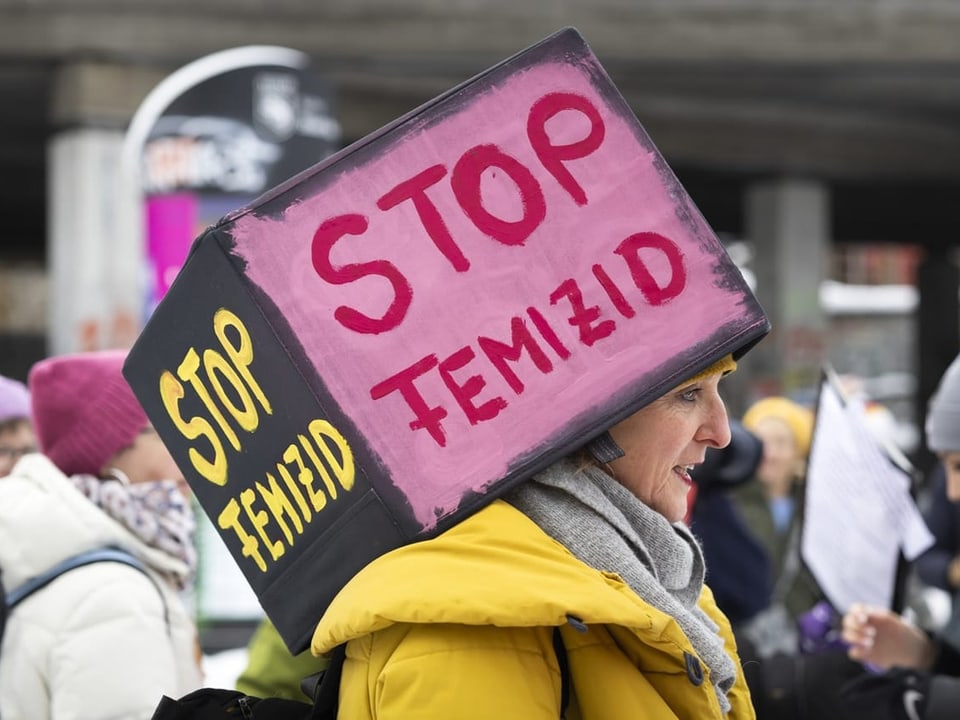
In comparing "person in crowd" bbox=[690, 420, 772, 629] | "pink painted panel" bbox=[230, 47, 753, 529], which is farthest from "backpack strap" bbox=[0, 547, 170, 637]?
"person in crowd" bbox=[690, 420, 772, 629]

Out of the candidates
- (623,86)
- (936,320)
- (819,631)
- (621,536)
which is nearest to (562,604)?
(621,536)

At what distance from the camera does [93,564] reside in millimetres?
2682

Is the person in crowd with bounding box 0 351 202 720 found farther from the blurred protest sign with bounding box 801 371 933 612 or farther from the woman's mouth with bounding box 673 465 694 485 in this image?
the blurred protest sign with bounding box 801 371 933 612

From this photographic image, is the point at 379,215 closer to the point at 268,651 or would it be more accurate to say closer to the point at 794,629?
the point at 268,651

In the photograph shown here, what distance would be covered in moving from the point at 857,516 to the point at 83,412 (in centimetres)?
192

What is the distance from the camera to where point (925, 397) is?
993 inches

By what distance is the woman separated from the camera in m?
1.70

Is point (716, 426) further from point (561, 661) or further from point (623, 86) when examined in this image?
point (623, 86)

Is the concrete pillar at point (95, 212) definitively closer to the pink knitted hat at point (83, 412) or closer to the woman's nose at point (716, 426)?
the pink knitted hat at point (83, 412)

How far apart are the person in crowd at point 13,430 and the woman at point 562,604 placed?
7.81 feet

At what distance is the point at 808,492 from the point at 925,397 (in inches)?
886

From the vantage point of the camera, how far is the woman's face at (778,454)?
6910 mm

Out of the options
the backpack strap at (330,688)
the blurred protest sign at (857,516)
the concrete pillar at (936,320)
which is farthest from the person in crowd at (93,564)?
the concrete pillar at (936,320)

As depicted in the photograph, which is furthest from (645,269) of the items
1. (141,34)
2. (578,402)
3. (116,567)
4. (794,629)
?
(141,34)
